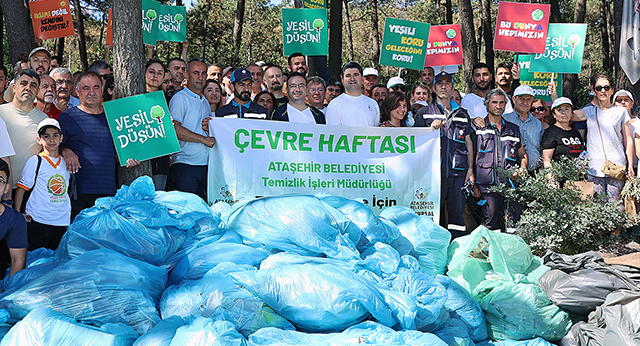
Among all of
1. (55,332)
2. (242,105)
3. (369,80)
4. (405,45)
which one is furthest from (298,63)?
(55,332)

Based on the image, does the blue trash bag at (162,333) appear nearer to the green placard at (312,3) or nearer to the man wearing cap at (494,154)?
the man wearing cap at (494,154)

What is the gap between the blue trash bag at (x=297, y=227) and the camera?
4121 mm

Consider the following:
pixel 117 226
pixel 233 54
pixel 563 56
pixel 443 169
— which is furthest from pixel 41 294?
pixel 233 54

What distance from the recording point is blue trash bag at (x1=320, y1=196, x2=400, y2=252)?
4492 millimetres

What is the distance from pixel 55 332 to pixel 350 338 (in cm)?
169

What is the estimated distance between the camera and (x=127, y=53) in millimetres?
5305

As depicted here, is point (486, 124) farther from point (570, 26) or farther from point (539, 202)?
point (570, 26)

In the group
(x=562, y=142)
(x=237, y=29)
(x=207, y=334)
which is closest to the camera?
(x=207, y=334)

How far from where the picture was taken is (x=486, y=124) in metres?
6.32

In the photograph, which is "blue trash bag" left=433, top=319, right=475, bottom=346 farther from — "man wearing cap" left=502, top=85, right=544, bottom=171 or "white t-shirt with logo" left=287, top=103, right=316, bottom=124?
"man wearing cap" left=502, top=85, right=544, bottom=171

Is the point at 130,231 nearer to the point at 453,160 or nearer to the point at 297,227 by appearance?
the point at 297,227

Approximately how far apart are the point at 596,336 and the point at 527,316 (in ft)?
1.62

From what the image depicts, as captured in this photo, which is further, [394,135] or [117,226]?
[394,135]

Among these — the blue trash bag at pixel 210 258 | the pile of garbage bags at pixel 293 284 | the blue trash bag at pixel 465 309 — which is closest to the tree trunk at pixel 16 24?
the pile of garbage bags at pixel 293 284
